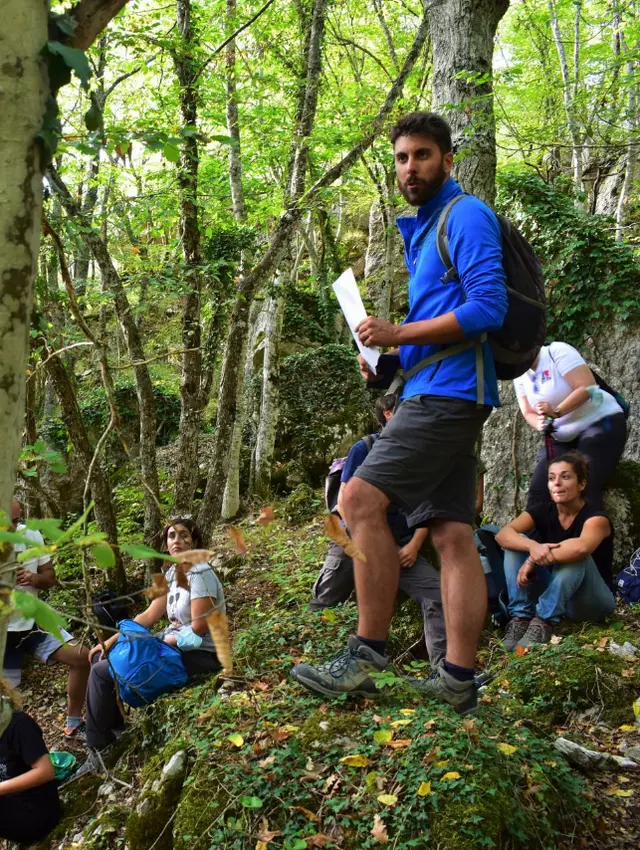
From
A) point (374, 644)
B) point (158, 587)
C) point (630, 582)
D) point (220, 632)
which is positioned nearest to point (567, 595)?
point (630, 582)

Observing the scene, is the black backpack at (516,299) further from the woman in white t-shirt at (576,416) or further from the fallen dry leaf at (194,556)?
the woman in white t-shirt at (576,416)

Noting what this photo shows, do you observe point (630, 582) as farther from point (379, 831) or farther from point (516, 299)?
point (379, 831)

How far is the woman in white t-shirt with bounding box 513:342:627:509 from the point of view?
4895mm

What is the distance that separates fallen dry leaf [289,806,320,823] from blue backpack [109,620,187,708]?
1.77 metres

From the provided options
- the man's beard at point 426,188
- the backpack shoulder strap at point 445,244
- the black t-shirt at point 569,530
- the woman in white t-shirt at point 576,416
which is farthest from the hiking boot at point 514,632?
the man's beard at point 426,188

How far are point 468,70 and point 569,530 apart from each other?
3.34 m

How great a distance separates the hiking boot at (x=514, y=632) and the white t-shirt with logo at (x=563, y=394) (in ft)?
4.84

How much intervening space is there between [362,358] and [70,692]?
4162 millimetres

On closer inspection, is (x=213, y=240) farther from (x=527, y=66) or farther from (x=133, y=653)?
(x=527, y=66)

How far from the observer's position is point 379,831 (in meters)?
2.35

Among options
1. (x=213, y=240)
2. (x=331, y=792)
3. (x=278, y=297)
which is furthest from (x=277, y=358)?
(x=331, y=792)

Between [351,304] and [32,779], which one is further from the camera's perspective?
[32,779]

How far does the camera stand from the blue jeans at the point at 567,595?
4281mm

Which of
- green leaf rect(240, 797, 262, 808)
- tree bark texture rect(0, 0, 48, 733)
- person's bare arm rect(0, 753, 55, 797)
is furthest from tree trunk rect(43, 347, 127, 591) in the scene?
tree bark texture rect(0, 0, 48, 733)
